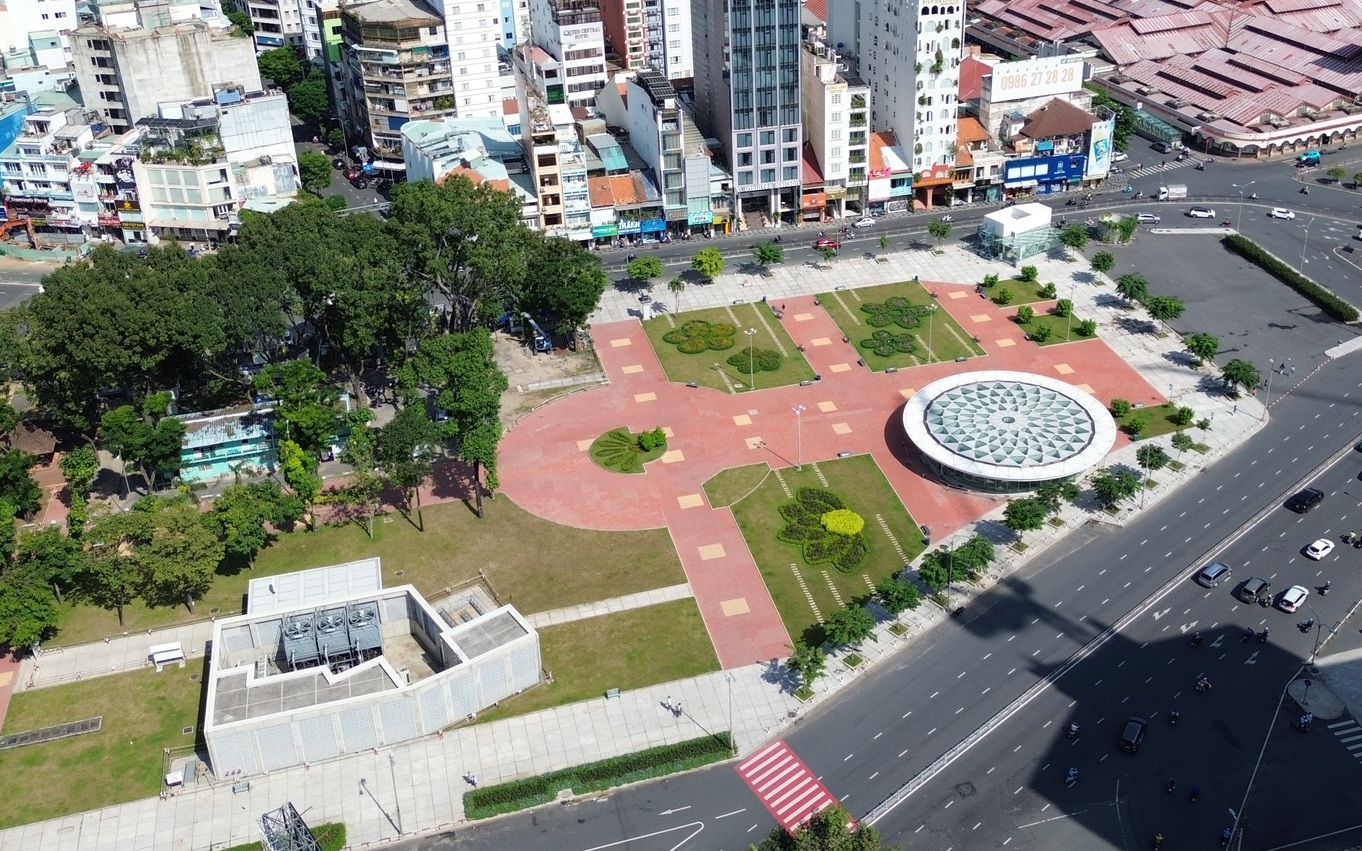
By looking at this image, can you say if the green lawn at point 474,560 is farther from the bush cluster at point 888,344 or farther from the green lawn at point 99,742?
the bush cluster at point 888,344

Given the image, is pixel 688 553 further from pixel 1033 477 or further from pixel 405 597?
pixel 1033 477

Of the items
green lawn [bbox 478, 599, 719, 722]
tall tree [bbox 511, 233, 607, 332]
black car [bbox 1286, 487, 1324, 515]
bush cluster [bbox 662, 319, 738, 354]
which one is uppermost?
tall tree [bbox 511, 233, 607, 332]

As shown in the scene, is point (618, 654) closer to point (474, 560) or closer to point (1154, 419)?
point (474, 560)

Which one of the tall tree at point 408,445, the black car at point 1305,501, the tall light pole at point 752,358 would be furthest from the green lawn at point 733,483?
the black car at point 1305,501

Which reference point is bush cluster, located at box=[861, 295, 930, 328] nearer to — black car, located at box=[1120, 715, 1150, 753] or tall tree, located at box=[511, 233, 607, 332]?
tall tree, located at box=[511, 233, 607, 332]

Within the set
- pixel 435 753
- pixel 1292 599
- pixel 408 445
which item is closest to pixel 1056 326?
pixel 1292 599

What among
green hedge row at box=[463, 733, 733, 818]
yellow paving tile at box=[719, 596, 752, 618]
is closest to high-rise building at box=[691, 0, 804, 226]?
yellow paving tile at box=[719, 596, 752, 618]

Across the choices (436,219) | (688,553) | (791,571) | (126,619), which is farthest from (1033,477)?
(126,619)
